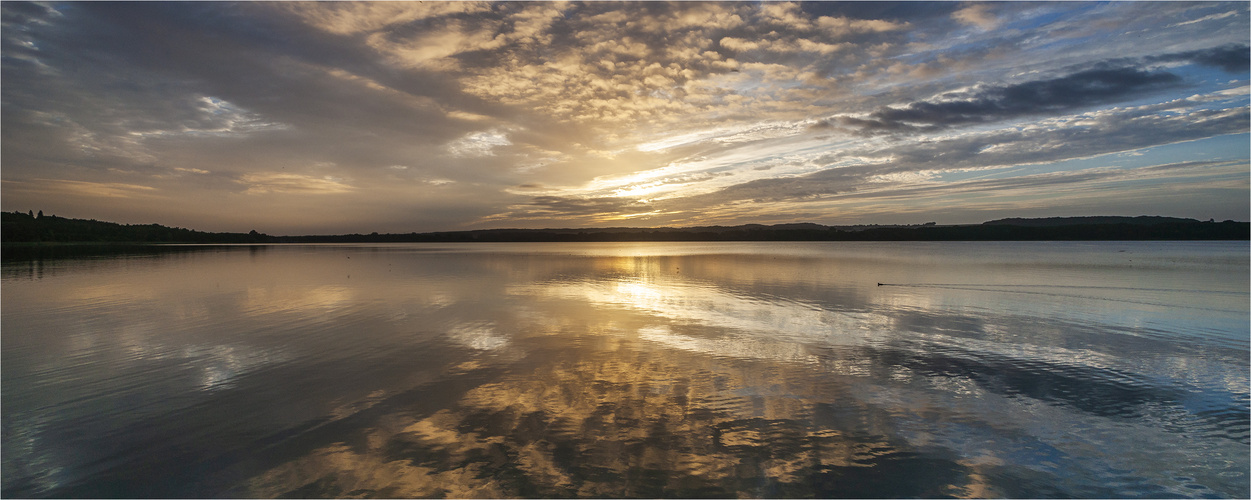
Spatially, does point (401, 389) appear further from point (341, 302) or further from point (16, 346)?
point (341, 302)

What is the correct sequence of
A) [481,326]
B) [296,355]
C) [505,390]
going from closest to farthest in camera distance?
[505,390] → [296,355] → [481,326]

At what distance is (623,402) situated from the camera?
838 centimetres

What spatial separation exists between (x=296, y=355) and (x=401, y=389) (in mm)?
4296

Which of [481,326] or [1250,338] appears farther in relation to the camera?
[481,326]

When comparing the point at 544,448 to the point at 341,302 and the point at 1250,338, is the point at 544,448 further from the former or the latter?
the point at 1250,338

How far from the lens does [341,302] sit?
20453 mm

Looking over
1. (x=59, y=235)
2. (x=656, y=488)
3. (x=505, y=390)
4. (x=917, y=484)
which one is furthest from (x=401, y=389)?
(x=59, y=235)

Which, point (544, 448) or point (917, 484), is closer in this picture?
point (917, 484)

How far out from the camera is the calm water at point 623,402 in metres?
5.93

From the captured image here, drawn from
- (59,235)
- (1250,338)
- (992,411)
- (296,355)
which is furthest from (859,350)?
(59,235)

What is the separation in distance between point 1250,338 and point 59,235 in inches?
Answer: 7130

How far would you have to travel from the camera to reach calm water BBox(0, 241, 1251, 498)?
5.93 m

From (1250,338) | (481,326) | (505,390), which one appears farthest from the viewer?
(481,326)

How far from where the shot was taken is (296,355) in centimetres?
1148
